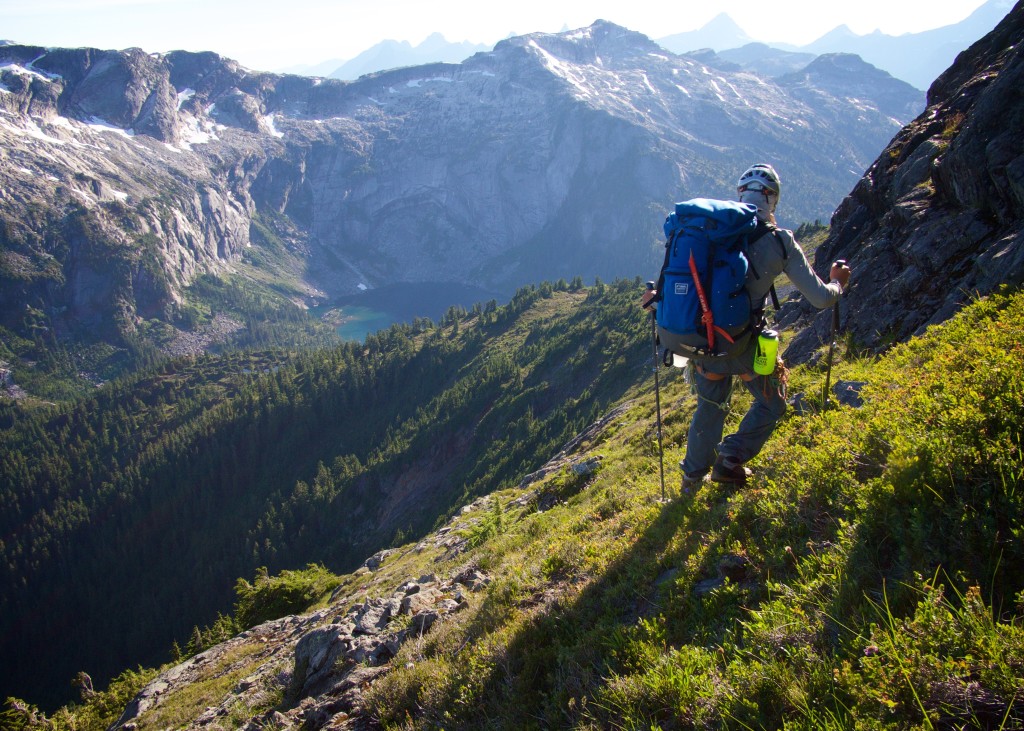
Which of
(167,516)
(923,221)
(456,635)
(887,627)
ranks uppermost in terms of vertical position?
(923,221)

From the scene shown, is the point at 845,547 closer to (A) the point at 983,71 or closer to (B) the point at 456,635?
(B) the point at 456,635

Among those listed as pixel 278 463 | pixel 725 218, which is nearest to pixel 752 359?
pixel 725 218

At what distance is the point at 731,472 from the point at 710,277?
228 centimetres

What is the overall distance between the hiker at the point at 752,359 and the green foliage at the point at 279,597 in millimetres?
24757

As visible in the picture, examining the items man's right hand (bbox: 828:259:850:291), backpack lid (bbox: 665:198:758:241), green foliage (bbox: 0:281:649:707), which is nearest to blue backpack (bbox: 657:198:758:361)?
backpack lid (bbox: 665:198:758:241)

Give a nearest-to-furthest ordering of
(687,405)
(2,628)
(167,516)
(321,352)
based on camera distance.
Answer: (687,405) → (2,628) → (167,516) → (321,352)

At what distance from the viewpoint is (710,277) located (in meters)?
5.36

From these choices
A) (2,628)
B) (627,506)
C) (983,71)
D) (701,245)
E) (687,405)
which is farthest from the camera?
(2,628)

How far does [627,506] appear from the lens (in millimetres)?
8094

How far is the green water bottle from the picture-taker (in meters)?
5.47

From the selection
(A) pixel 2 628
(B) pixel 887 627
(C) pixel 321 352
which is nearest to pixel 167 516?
(A) pixel 2 628

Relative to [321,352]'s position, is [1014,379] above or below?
above

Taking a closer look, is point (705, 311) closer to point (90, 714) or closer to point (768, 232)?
point (768, 232)

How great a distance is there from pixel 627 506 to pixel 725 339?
11.8ft
